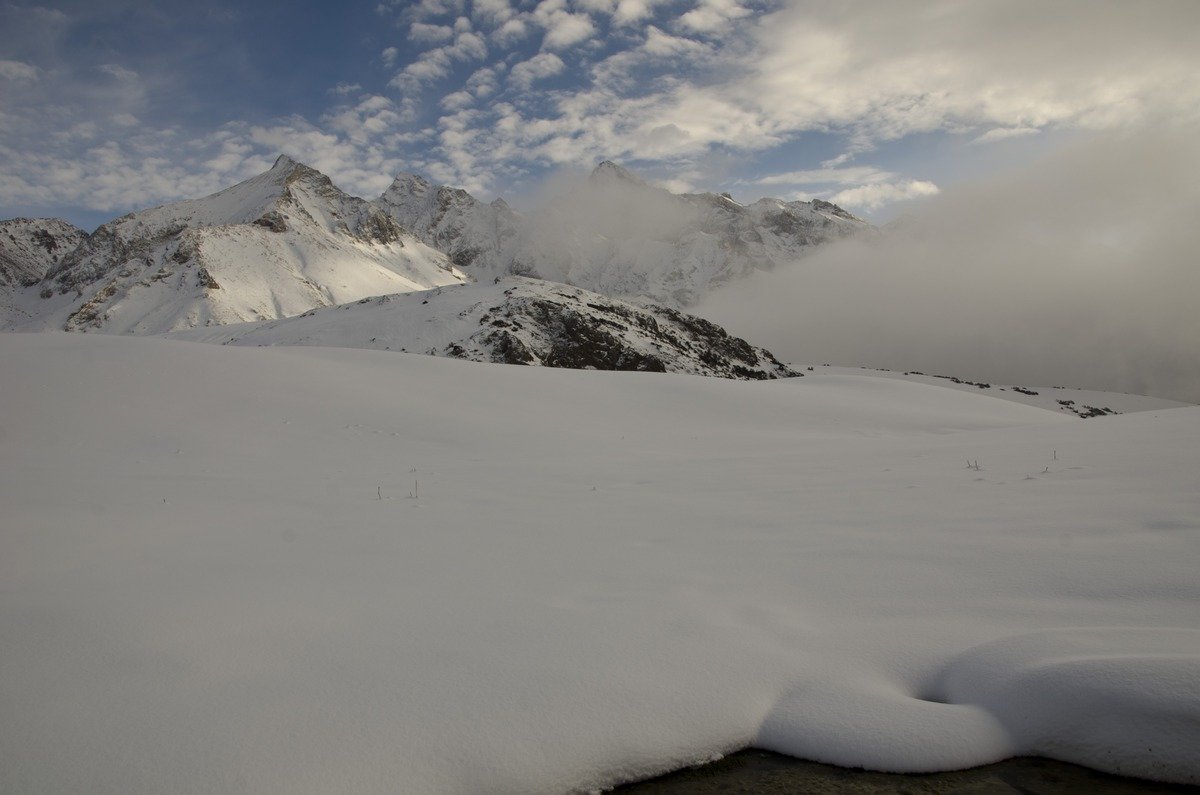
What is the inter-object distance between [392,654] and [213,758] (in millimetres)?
876

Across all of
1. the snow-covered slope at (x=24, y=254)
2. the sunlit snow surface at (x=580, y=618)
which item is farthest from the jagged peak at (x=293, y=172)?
the sunlit snow surface at (x=580, y=618)

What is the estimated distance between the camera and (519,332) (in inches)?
1852

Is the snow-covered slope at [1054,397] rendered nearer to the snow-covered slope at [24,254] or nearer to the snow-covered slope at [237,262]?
the snow-covered slope at [237,262]

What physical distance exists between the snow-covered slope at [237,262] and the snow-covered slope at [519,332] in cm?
6222

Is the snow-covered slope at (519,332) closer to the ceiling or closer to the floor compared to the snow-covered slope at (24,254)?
closer to the floor

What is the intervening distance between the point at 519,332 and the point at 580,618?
44.5 m

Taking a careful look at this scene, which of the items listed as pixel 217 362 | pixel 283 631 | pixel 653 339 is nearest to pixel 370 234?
pixel 653 339

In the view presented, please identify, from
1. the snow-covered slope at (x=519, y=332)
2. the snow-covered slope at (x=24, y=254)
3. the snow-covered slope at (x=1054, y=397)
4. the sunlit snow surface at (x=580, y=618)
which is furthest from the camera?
the snow-covered slope at (x=24, y=254)

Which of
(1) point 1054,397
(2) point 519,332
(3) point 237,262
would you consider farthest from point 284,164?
(1) point 1054,397

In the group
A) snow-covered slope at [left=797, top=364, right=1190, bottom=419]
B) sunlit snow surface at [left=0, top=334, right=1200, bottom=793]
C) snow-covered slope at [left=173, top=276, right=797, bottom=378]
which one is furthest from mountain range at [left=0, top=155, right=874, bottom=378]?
sunlit snow surface at [left=0, top=334, right=1200, bottom=793]

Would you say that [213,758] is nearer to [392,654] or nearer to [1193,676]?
[392,654]

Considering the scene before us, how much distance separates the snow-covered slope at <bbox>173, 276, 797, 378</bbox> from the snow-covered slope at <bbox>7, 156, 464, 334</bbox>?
62.2m

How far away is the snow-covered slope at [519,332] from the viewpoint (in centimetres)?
4531

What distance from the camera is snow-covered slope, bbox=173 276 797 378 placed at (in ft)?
149
